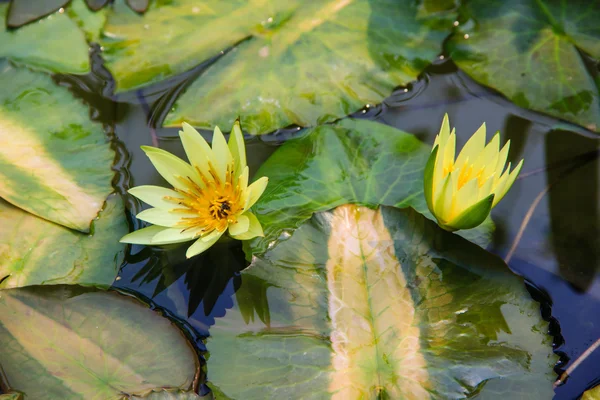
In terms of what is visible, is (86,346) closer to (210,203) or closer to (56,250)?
(56,250)

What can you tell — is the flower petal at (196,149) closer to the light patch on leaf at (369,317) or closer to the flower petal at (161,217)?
the flower petal at (161,217)

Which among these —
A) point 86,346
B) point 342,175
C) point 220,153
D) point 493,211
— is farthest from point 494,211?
point 86,346

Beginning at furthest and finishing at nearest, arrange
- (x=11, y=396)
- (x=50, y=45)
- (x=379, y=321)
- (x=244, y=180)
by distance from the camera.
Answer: (x=50, y=45) → (x=244, y=180) → (x=11, y=396) → (x=379, y=321)

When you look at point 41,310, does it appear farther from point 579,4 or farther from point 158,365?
point 579,4

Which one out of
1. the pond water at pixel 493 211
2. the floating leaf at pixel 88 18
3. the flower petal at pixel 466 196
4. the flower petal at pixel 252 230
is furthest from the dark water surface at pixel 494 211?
the flower petal at pixel 466 196

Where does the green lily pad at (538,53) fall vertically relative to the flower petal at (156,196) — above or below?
above
